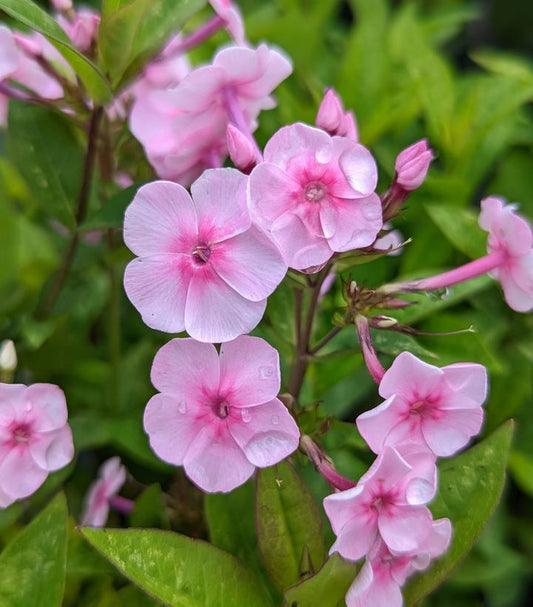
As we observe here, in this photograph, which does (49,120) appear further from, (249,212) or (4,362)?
(249,212)

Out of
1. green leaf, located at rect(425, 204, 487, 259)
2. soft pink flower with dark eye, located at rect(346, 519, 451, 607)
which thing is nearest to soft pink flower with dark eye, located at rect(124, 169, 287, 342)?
soft pink flower with dark eye, located at rect(346, 519, 451, 607)

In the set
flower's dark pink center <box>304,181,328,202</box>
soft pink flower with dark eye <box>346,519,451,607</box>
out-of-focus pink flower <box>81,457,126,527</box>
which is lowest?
out-of-focus pink flower <box>81,457,126,527</box>

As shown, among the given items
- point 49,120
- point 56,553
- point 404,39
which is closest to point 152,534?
point 56,553

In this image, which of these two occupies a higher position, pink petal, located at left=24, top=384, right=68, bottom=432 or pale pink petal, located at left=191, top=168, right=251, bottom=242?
pale pink petal, located at left=191, top=168, right=251, bottom=242

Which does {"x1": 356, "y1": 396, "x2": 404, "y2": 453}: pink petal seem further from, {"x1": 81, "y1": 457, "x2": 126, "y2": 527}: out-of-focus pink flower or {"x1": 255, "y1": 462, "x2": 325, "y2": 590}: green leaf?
{"x1": 81, "y1": 457, "x2": 126, "y2": 527}: out-of-focus pink flower

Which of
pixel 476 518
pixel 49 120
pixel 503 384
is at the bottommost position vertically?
pixel 503 384

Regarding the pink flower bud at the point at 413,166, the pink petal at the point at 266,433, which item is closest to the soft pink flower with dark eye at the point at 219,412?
the pink petal at the point at 266,433
